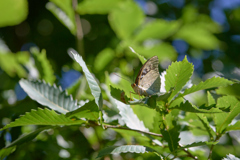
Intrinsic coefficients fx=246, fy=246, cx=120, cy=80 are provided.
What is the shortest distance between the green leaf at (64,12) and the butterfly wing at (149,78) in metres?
0.88

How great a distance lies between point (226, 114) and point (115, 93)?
0.42 meters

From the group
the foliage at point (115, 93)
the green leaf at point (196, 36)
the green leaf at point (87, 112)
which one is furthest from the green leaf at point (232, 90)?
the green leaf at point (196, 36)

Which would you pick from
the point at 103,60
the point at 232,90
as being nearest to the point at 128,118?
the point at 232,90

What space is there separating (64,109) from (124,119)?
26 centimetres

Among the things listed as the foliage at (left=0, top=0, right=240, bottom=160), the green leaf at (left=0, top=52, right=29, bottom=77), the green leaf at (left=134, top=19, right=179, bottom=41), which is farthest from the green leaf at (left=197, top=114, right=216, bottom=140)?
the green leaf at (left=0, top=52, right=29, bottom=77)

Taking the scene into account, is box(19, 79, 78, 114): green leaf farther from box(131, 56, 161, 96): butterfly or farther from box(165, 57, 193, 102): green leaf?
box(165, 57, 193, 102): green leaf

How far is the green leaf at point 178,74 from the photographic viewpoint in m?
0.83

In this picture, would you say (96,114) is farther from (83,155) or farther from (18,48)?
(18,48)

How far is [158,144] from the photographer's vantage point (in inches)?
39.5

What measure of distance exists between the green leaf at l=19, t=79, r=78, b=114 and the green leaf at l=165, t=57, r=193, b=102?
0.42 meters

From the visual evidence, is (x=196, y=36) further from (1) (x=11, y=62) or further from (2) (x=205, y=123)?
(1) (x=11, y=62)

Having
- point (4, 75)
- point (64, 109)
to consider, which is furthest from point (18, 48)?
point (64, 109)

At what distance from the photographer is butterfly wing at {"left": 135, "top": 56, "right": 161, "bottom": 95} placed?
0.91 metres

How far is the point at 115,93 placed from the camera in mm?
879
